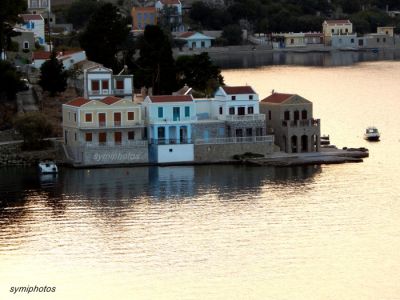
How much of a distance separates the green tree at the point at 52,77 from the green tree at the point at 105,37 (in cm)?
650

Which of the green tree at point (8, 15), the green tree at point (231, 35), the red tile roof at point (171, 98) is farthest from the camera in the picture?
the green tree at point (231, 35)

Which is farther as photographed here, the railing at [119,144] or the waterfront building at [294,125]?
the waterfront building at [294,125]

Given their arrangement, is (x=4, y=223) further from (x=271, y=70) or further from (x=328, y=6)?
(x=328, y=6)

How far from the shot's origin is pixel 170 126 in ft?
200

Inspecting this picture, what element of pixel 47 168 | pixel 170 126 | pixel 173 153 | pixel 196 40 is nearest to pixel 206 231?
pixel 47 168

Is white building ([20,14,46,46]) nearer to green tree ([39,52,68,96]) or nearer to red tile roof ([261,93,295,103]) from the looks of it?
green tree ([39,52,68,96])

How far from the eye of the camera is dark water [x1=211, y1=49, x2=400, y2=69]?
405ft

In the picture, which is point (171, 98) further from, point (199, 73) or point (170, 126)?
point (199, 73)

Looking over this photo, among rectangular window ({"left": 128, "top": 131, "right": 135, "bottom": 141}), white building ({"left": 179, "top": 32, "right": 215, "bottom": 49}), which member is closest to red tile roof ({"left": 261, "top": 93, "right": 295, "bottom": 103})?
rectangular window ({"left": 128, "top": 131, "right": 135, "bottom": 141})

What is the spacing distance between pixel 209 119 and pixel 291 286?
22277 millimetres

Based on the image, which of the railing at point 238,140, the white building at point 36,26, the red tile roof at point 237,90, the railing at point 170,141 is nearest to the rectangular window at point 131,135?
the railing at point 170,141

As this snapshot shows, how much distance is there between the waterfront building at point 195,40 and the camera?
127500 millimetres
